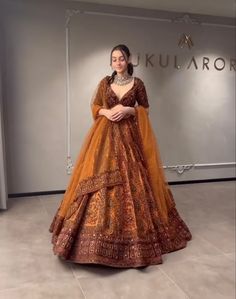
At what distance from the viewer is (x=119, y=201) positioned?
2.61 meters

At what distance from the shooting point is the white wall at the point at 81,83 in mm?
4027

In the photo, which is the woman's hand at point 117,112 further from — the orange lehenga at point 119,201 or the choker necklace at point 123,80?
the choker necklace at point 123,80

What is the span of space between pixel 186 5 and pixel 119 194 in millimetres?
2725

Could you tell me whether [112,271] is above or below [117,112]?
below

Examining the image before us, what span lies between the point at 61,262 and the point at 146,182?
90 cm

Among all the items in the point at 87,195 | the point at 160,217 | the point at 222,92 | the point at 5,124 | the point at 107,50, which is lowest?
the point at 160,217

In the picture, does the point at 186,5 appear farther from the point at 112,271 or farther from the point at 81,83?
the point at 112,271

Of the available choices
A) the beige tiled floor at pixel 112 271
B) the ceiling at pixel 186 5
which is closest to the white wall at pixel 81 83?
the ceiling at pixel 186 5

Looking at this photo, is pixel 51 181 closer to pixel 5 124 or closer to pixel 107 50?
pixel 5 124

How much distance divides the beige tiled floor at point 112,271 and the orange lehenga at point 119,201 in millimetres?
99

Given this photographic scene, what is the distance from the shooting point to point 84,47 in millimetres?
4207

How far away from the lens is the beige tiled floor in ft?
7.25

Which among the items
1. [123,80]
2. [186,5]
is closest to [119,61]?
[123,80]

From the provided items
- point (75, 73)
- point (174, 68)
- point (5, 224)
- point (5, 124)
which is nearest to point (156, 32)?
point (174, 68)
